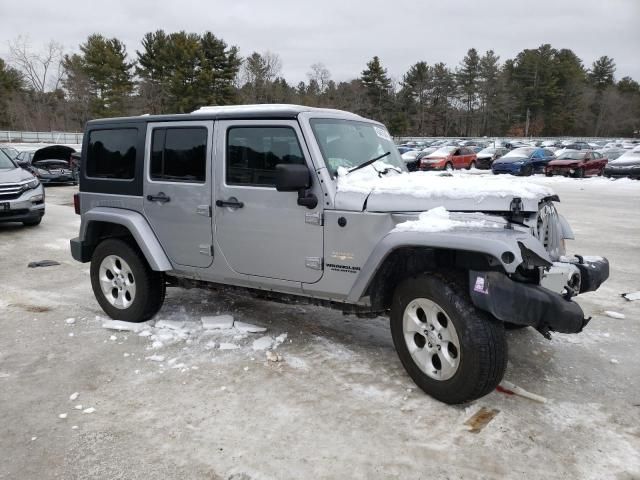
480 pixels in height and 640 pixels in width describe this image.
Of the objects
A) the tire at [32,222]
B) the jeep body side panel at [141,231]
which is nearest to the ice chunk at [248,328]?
the jeep body side panel at [141,231]

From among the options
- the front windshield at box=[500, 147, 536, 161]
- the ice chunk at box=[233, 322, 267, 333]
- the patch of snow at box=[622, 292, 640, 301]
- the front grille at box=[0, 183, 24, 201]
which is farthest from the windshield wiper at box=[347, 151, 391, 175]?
the front windshield at box=[500, 147, 536, 161]

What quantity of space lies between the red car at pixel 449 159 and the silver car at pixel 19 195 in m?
21.4

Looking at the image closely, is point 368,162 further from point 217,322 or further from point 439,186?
point 217,322

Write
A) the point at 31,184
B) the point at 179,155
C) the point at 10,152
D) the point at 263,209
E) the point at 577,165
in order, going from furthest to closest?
the point at 577,165 → the point at 10,152 → the point at 31,184 → the point at 179,155 → the point at 263,209

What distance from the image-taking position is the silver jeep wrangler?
122 inches

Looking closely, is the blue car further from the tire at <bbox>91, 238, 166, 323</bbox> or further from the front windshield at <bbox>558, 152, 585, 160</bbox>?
the tire at <bbox>91, 238, 166, 323</bbox>

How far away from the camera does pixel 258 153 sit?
4.07 metres

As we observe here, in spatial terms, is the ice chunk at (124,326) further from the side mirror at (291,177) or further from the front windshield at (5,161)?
the front windshield at (5,161)

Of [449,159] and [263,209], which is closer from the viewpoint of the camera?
[263,209]

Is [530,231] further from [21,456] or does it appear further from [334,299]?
[21,456]

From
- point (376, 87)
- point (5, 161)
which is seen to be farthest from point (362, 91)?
point (5, 161)

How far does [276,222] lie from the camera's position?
12.9ft

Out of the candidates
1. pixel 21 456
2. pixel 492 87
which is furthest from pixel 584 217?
pixel 492 87

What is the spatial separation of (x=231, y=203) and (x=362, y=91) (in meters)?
72.9
